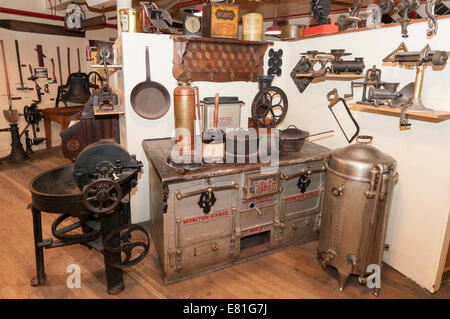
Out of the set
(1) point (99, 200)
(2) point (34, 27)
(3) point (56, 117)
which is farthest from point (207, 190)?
(2) point (34, 27)

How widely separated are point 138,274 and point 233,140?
122cm

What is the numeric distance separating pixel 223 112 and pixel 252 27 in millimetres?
813

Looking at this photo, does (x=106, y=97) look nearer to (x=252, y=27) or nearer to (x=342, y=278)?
(x=252, y=27)

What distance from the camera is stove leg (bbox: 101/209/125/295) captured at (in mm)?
2096

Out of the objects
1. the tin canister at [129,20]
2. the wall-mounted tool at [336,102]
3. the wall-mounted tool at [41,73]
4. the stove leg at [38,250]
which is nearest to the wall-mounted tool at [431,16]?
the wall-mounted tool at [336,102]

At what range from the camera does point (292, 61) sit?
3270 mm

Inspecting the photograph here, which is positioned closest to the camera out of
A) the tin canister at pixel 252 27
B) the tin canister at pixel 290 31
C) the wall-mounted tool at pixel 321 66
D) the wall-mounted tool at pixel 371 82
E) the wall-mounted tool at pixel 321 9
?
the wall-mounted tool at pixel 371 82

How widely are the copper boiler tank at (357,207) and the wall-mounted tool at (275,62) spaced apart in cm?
133

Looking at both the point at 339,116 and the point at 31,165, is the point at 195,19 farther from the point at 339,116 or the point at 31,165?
the point at 31,165

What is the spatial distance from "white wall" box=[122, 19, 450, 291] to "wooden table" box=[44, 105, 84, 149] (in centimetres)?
279

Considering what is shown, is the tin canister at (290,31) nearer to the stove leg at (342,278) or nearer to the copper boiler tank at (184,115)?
the copper boiler tank at (184,115)

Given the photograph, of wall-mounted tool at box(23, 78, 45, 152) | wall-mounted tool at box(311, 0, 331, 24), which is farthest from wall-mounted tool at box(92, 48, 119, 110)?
wall-mounted tool at box(23, 78, 45, 152)

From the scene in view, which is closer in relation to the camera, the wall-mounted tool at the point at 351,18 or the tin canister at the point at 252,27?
the wall-mounted tool at the point at 351,18

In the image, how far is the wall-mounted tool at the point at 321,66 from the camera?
2.47 m
